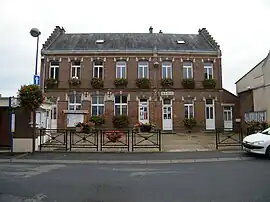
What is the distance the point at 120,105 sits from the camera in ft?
72.5

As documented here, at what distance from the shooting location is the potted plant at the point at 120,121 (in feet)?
69.9

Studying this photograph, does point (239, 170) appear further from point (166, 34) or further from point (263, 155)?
point (166, 34)

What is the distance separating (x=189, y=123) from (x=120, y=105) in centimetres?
598

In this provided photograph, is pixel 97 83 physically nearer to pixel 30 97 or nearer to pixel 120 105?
pixel 120 105

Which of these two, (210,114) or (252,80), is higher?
(252,80)

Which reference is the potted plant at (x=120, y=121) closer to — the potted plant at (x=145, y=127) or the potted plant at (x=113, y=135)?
the potted plant at (x=145, y=127)

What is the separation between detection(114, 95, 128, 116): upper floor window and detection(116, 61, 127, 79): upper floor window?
1.84 metres

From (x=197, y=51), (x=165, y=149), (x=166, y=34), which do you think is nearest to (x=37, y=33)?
(x=165, y=149)

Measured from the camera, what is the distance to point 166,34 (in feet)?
84.7

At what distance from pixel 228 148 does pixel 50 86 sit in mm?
15661

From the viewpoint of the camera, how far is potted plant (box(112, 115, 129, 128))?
69.9 feet

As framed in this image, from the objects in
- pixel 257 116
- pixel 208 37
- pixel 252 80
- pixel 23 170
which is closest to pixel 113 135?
pixel 23 170

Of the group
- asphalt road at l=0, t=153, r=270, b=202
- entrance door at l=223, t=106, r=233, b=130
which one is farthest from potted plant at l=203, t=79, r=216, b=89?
asphalt road at l=0, t=153, r=270, b=202

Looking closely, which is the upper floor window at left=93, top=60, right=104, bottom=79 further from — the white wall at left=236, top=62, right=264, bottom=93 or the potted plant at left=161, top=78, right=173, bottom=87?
the white wall at left=236, top=62, right=264, bottom=93
